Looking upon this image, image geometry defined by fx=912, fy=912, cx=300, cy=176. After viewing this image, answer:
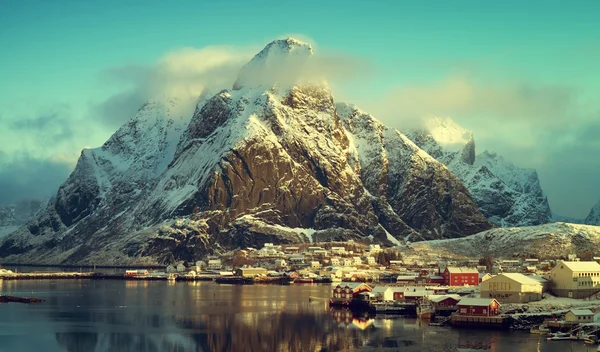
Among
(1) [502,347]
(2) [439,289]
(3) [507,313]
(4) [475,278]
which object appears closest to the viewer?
(1) [502,347]

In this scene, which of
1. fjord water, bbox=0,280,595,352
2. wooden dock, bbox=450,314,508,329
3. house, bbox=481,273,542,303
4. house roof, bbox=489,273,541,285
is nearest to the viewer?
fjord water, bbox=0,280,595,352

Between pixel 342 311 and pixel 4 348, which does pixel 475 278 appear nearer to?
pixel 342 311

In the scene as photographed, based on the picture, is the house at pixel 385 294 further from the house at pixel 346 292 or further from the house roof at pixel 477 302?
the house roof at pixel 477 302

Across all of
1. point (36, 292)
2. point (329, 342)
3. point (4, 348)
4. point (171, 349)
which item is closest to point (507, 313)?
point (329, 342)

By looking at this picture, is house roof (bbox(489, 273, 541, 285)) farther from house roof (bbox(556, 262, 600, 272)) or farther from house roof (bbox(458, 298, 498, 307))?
house roof (bbox(458, 298, 498, 307))

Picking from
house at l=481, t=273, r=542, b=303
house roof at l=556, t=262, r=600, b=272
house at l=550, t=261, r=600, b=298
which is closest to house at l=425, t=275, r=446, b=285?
house at l=550, t=261, r=600, b=298
